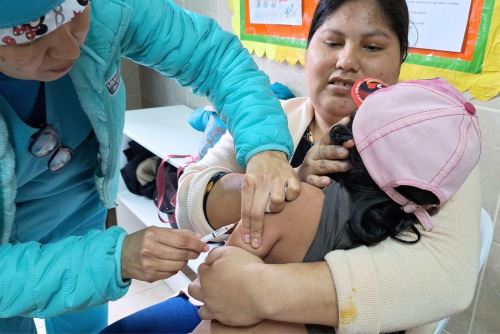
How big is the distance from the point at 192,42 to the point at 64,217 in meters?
0.60

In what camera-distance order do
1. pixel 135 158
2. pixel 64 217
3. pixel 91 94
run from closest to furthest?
pixel 91 94
pixel 64 217
pixel 135 158

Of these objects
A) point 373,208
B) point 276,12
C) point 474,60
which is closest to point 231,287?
point 373,208

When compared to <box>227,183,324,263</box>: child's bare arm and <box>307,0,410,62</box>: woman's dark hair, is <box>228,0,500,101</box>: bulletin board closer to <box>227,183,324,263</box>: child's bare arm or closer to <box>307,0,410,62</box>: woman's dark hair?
<box>307,0,410,62</box>: woman's dark hair

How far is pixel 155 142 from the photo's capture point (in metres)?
2.30

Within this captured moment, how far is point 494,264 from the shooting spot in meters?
1.46

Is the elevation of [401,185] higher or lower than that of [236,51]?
lower

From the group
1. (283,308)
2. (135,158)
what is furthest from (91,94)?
(135,158)

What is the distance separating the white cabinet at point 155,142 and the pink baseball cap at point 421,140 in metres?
1.38

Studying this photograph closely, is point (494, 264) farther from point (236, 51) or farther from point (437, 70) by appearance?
point (236, 51)

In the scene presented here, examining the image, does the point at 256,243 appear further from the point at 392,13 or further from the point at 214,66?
the point at 392,13

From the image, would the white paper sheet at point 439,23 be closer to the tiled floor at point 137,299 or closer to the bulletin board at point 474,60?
the bulletin board at point 474,60

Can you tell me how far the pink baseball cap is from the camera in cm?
71

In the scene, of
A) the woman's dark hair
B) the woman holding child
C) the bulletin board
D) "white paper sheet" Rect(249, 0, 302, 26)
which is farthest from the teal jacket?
"white paper sheet" Rect(249, 0, 302, 26)

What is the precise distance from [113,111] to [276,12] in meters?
1.33
